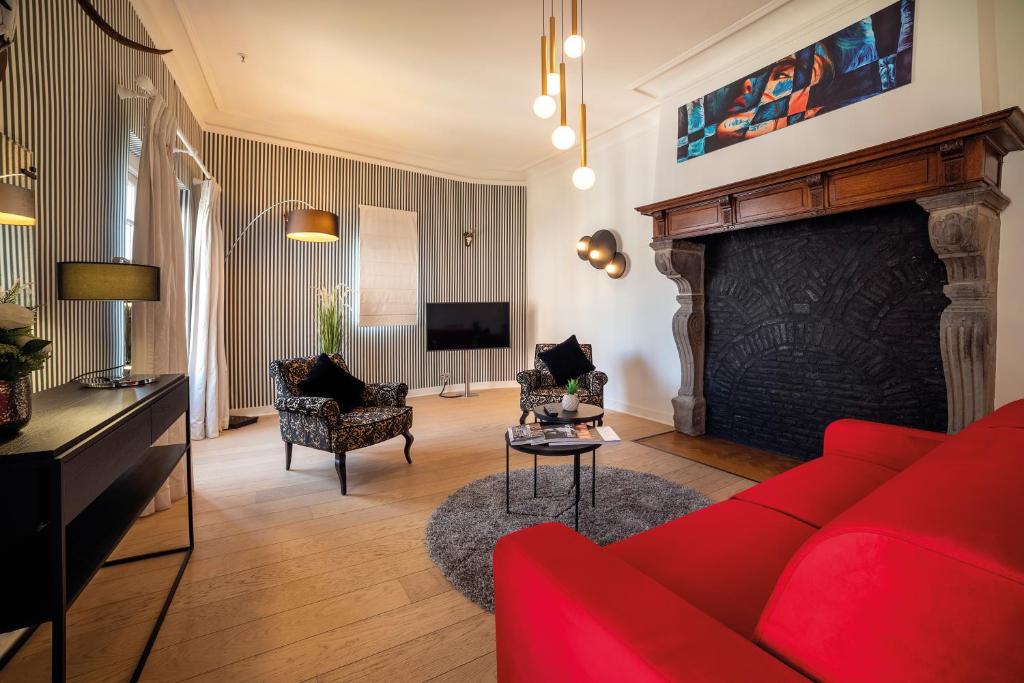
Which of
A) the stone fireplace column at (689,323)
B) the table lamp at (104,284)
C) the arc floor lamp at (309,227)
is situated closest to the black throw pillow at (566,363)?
the stone fireplace column at (689,323)

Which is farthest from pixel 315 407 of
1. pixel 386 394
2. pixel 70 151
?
pixel 70 151

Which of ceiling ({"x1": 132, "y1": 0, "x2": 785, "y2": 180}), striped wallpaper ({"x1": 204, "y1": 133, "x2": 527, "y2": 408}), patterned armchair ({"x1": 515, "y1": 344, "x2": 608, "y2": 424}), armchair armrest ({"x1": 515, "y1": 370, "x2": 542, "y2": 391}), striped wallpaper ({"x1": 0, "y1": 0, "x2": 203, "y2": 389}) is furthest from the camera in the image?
striped wallpaper ({"x1": 204, "y1": 133, "x2": 527, "y2": 408})

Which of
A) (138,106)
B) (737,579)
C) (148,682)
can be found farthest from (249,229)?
(737,579)

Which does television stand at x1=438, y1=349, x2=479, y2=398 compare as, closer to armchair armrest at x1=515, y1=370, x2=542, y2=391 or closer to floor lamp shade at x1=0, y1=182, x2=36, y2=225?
armchair armrest at x1=515, y1=370, x2=542, y2=391

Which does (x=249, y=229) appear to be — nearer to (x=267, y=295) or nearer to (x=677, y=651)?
(x=267, y=295)

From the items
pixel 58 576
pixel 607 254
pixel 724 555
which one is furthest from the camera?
pixel 607 254

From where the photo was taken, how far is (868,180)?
119 inches

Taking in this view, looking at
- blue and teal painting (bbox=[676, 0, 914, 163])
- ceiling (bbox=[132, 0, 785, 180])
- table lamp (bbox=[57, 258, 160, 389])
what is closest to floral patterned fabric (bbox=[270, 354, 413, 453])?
table lamp (bbox=[57, 258, 160, 389])

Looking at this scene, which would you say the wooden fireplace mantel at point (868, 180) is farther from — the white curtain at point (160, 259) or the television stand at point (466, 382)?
the white curtain at point (160, 259)

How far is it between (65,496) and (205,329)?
3819 millimetres

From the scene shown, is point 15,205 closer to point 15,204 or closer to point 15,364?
point 15,204

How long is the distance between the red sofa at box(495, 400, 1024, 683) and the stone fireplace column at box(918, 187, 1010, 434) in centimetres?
216

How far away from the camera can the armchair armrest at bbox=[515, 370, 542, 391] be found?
4684mm

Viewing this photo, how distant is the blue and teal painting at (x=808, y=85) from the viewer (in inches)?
115
